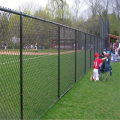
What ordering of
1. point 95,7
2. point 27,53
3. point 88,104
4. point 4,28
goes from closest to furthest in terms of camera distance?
point 4,28
point 27,53
point 88,104
point 95,7

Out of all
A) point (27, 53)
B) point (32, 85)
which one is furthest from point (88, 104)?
point (27, 53)

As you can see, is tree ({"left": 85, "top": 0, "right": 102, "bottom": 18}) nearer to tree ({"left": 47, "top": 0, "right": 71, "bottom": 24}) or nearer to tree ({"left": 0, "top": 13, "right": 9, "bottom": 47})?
tree ({"left": 47, "top": 0, "right": 71, "bottom": 24})

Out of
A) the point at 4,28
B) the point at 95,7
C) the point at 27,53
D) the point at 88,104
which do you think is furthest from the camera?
the point at 95,7

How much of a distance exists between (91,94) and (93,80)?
2.38 metres

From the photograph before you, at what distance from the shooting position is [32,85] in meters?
5.10

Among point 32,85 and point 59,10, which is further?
point 59,10

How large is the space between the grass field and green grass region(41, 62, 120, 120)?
0.24 metres

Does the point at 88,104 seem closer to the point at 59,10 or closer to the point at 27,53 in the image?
the point at 27,53

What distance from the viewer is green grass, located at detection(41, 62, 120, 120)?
430 cm

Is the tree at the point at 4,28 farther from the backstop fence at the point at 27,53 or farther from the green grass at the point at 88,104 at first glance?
the green grass at the point at 88,104

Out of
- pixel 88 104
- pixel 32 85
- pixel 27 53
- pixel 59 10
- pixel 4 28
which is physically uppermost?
pixel 59 10

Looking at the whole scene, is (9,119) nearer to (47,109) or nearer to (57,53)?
(47,109)

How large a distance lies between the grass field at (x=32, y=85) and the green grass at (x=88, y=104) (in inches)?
9.6

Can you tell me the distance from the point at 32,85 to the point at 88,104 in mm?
1546
